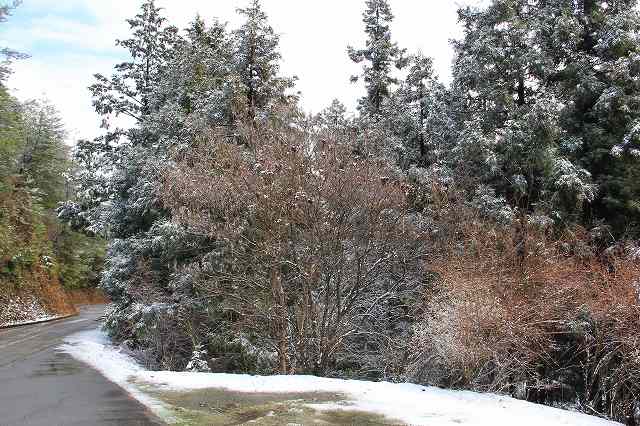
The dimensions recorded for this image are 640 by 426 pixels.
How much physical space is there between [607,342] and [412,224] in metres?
5.91

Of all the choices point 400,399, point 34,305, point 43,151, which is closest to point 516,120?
point 400,399

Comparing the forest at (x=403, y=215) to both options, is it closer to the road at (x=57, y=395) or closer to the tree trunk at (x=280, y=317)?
the tree trunk at (x=280, y=317)

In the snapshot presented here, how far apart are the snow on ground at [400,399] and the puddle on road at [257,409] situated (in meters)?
0.26

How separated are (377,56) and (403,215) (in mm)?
11112

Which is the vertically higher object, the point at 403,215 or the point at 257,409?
the point at 403,215

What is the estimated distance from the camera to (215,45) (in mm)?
23984

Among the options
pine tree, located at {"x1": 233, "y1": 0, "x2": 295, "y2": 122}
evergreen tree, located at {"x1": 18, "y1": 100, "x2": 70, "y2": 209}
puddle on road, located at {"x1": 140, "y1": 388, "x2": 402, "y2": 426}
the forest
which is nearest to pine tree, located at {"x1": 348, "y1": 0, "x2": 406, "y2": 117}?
the forest

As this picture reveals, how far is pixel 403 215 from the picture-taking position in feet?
50.3

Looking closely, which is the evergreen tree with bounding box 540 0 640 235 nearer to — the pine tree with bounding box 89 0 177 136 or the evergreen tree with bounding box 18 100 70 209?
the pine tree with bounding box 89 0 177 136

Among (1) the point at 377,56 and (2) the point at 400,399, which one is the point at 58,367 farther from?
(1) the point at 377,56

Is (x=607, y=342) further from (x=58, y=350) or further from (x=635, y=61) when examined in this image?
(x=58, y=350)

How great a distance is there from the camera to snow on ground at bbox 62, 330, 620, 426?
7.62 m

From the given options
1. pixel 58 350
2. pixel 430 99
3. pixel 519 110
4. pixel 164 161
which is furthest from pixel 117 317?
pixel 519 110

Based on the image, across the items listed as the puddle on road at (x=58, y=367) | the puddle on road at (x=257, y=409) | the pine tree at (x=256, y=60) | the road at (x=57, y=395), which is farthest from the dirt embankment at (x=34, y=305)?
the puddle on road at (x=257, y=409)
